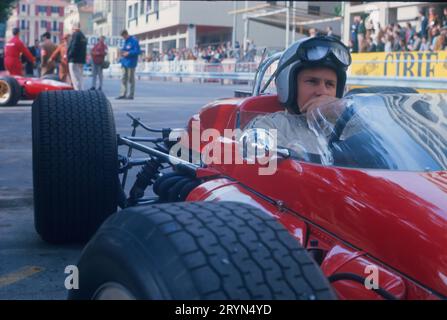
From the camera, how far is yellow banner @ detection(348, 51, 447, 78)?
14086 mm

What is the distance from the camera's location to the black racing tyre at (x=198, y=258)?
1.76m

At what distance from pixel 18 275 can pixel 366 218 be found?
205 centimetres

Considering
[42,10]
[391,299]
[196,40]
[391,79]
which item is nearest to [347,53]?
[391,299]

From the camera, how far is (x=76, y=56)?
16.7 m

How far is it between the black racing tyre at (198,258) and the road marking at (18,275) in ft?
5.53

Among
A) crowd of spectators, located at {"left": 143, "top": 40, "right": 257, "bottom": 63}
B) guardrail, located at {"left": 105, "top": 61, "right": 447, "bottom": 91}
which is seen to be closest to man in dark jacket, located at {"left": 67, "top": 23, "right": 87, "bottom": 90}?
guardrail, located at {"left": 105, "top": 61, "right": 447, "bottom": 91}

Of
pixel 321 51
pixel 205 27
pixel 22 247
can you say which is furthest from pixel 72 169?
pixel 205 27

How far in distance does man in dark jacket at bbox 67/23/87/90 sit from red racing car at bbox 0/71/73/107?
1914 millimetres

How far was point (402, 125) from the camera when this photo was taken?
114 inches

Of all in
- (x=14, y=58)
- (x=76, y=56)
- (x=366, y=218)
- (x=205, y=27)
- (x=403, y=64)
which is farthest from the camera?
(x=205, y=27)

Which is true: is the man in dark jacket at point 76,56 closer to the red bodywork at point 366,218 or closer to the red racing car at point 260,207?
the red racing car at point 260,207

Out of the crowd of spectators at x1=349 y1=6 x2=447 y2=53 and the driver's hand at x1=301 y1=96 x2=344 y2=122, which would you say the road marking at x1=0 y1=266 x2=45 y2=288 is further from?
the crowd of spectators at x1=349 y1=6 x2=447 y2=53

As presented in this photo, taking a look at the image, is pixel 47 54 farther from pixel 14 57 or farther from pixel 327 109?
pixel 327 109
